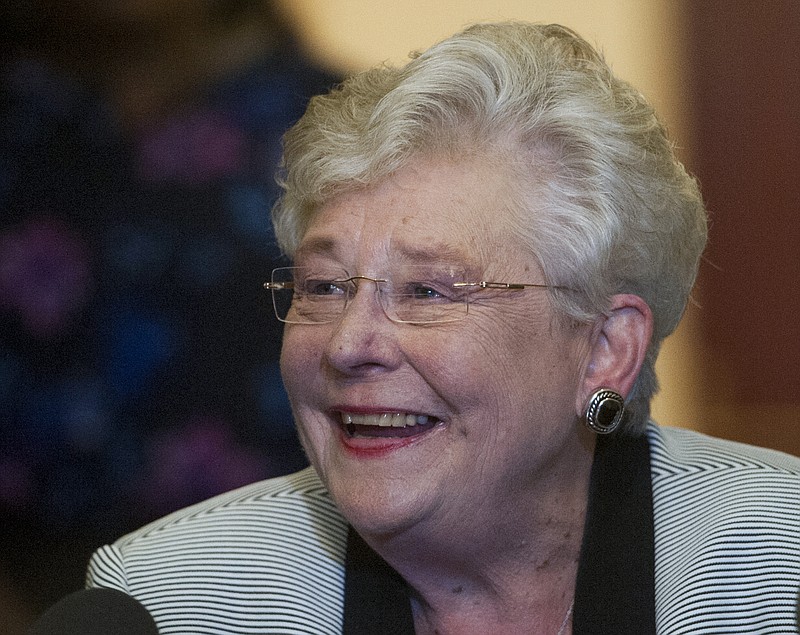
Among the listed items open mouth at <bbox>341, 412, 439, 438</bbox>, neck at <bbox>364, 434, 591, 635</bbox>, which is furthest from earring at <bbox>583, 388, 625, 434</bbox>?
open mouth at <bbox>341, 412, 439, 438</bbox>

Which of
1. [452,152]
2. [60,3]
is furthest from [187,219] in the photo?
A: [452,152]

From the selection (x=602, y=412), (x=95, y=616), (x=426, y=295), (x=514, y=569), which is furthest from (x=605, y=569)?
(x=95, y=616)

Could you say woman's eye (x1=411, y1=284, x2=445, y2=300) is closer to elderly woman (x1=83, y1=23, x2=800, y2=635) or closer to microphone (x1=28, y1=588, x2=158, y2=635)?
elderly woman (x1=83, y1=23, x2=800, y2=635)

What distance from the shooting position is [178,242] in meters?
2.98

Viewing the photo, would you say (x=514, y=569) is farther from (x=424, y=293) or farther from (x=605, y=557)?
(x=424, y=293)

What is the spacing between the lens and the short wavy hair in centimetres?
157

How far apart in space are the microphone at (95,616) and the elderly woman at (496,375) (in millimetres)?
365

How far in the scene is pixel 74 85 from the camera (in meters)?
2.99

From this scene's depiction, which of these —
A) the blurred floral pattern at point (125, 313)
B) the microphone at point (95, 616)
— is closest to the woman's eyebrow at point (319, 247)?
the microphone at point (95, 616)

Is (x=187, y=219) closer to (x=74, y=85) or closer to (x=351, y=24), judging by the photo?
(x=74, y=85)

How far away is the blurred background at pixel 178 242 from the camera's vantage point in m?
2.96

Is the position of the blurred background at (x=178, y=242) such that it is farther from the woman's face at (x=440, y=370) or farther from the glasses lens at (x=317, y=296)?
the woman's face at (x=440, y=370)

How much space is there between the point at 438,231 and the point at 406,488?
1.28ft

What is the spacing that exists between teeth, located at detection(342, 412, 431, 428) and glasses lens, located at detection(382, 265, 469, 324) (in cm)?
15
